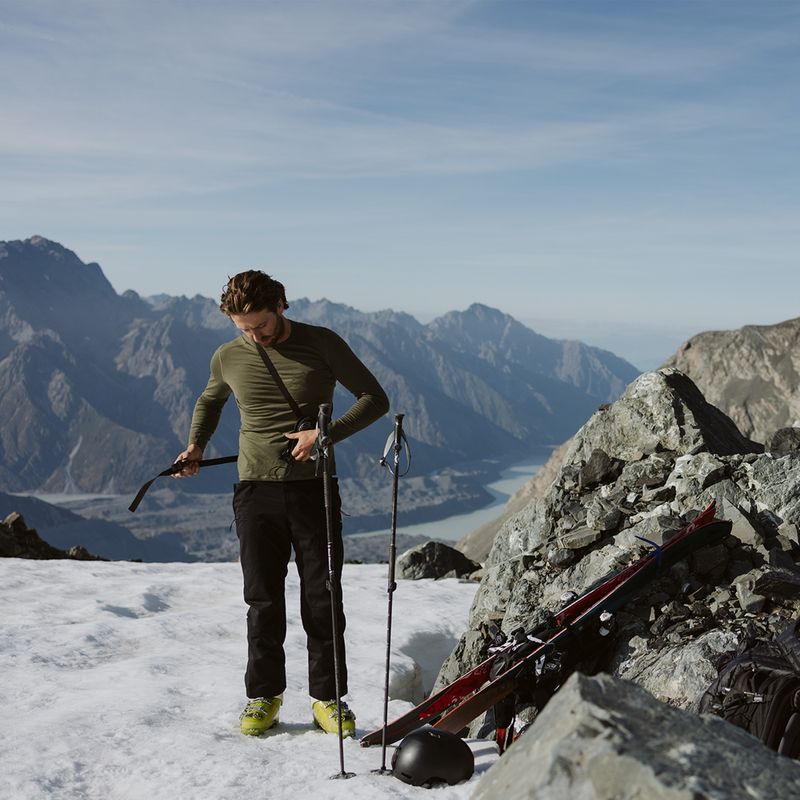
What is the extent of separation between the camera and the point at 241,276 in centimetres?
673

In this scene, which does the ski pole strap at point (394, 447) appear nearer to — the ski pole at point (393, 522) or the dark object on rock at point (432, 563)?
the ski pole at point (393, 522)

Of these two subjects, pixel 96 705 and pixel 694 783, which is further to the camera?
pixel 96 705

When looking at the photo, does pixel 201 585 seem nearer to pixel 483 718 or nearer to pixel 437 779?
pixel 483 718

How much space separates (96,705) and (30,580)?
8105 mm

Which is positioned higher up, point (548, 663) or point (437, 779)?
point (548, 663)

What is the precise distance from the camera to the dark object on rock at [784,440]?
1351 cm

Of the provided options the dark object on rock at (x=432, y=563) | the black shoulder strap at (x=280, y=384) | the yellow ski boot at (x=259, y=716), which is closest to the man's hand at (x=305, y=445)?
the black shoulder strap at (x=280, y=384)

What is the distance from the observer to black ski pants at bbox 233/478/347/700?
7.06 meters

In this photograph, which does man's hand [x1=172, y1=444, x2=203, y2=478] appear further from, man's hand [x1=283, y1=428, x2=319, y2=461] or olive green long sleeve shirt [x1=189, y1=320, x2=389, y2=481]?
man's hand [x1=283, y1=428, x2=319, y2=461]

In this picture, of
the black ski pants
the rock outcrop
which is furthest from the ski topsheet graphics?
the rock outcrop

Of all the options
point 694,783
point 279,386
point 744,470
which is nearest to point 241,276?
point 279,386

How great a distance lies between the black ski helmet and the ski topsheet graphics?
0.65m

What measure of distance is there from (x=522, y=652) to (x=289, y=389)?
3.00m

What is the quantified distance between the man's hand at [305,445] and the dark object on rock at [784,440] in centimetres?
947
